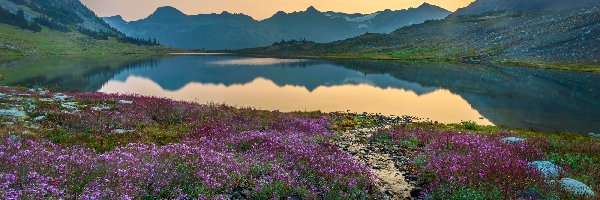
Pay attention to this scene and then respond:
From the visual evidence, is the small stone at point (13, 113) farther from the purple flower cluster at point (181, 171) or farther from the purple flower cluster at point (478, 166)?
the purple flower cluster at point (478, 166)

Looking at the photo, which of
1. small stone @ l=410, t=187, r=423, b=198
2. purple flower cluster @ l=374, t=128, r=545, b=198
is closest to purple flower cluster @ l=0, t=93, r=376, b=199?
small stone @ l=410, t=187, r=423, b=198

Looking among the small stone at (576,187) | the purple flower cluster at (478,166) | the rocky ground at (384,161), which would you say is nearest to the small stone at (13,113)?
the rocky ground at (384,161)

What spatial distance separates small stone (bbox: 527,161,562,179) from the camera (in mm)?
10906

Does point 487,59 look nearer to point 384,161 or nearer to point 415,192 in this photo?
point 384,161

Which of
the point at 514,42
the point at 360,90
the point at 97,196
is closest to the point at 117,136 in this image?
the point at 97,196

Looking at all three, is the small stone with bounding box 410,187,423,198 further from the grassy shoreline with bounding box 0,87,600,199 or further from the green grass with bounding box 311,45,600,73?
the green grass with bounding box 311,45,600,73

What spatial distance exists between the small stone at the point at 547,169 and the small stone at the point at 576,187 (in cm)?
63

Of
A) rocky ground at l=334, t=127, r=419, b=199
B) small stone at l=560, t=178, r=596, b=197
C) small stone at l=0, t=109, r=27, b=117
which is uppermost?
small stone at l=560, t=178, r=596, b=197

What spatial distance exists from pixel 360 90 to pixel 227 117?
1332 inches

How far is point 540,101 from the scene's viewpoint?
142 ft

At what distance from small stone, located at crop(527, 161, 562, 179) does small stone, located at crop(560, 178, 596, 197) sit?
2.06 ft

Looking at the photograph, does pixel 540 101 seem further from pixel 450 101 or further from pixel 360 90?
pixel 360 90

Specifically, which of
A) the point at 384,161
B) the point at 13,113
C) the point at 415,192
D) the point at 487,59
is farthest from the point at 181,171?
the point at 487,59

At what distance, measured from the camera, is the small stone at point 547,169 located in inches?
429
